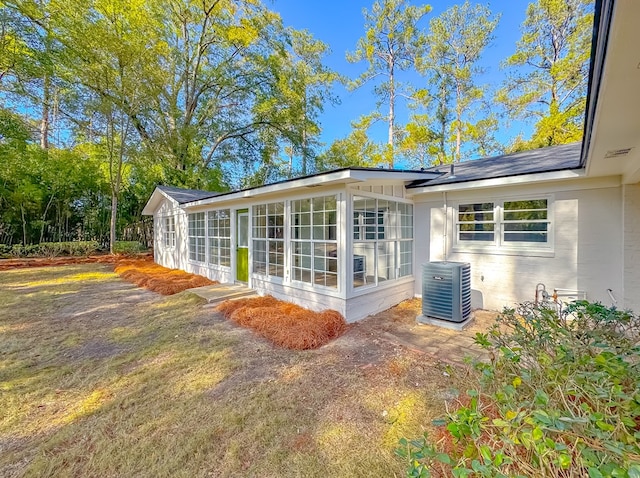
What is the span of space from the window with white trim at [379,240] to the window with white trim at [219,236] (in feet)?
15.0

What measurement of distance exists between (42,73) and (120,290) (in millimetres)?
10092

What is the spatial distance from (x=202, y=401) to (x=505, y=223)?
19.7ft

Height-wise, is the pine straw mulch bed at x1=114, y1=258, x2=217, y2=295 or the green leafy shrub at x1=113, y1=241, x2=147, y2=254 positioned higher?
the green leafy shrub at x1=113, y1=241, x2=147, y2=254

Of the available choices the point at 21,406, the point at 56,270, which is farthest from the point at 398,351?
the point at 56,270

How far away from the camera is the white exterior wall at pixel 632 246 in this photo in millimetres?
4418

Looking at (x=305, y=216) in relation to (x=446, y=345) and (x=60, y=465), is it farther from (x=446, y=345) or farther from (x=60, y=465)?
(x=60, y=465)

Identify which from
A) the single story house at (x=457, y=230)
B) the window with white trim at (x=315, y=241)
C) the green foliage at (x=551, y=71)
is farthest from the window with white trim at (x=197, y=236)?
the green foliage at (x=551, y=71)

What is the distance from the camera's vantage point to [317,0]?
46.4 ft

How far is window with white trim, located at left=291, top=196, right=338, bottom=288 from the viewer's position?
5.52 meters

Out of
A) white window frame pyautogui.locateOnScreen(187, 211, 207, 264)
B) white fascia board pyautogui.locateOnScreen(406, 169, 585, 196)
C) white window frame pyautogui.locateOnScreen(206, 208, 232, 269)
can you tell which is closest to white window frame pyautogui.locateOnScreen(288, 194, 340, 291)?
white fascia board pyautogui.locateOnScreen(406, 169, 585, 196)

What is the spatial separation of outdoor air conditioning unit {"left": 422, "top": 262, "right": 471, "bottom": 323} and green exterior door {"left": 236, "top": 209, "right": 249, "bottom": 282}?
4803 mm

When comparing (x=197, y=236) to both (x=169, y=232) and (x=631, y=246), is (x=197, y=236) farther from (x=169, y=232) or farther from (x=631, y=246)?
(x=631, y=246)

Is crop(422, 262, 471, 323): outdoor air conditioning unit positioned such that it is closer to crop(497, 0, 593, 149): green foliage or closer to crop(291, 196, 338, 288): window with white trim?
crop(291, 196, 338, 288): window with white trim

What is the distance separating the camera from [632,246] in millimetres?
4449
